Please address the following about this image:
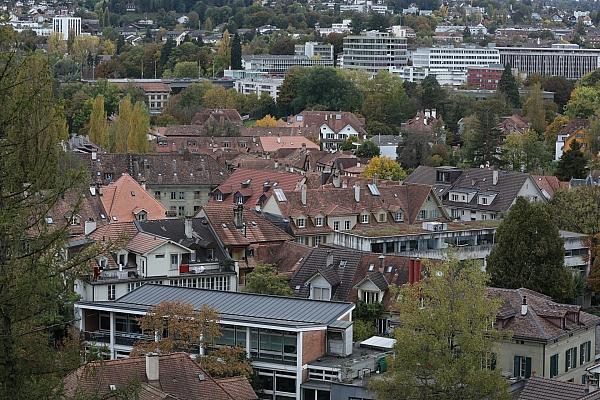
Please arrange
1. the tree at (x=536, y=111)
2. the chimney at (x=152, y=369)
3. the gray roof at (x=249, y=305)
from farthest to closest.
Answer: the tree at (x=536, y=111), the gray roof at (x=249, y=305), the chimney at (x=152, y=369)

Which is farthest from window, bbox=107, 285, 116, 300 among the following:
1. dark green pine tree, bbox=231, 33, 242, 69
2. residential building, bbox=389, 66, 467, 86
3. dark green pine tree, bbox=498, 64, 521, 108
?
dark green pine tree, bbox=231, 33, 242, 69

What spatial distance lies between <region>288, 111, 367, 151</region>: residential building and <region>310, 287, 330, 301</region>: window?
59080mm

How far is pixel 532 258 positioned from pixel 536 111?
6843cm

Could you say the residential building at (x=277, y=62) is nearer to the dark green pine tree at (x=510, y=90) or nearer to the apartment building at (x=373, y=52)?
the apartment building at (x=373, y=52)

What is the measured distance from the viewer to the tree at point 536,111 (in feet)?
346

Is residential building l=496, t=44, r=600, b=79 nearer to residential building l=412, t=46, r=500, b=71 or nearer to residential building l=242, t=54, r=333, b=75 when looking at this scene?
residential building l=412, t=46, r=500, b=71

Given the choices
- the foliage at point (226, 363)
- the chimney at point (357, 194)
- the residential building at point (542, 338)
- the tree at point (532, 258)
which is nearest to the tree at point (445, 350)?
the foliage at point (226, 363)

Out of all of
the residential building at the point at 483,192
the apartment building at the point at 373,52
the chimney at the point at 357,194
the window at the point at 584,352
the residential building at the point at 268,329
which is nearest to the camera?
the residential building at the point at 268,329

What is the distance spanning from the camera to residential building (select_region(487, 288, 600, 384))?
32.8m

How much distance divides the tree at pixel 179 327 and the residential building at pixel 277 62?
424 feet

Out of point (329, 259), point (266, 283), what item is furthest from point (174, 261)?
point (329, 259)

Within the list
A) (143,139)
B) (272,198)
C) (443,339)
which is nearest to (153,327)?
(443,339)

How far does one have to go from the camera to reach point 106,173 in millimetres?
63562

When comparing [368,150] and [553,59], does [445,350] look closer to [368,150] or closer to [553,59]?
[368,150]
